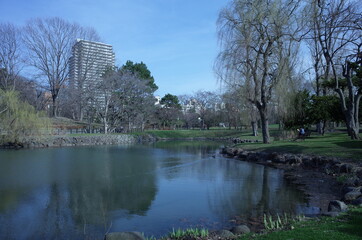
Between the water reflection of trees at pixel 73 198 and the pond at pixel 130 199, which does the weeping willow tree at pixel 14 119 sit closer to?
the pond at pixel 130 199

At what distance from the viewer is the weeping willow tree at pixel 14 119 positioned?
2377 cm

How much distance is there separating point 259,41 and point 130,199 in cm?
1388

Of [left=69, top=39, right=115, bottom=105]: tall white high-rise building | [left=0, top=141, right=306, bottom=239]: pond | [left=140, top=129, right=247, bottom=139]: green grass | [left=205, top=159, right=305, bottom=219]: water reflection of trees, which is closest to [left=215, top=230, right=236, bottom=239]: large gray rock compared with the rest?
[left=0, top=141, right=306, bottom=239]: pond

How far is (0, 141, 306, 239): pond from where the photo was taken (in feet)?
20.9

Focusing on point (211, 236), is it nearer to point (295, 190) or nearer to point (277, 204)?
point (277, 204)

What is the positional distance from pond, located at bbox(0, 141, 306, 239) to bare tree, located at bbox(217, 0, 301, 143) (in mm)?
7068

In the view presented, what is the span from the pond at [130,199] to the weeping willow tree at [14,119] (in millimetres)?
11563

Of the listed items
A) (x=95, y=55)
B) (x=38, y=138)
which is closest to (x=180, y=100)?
(x=95, y=55)

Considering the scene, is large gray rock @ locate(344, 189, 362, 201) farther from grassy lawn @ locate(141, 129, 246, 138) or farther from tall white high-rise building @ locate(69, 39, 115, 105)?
grassy lawn @ locate(141, 129, 246, 138)

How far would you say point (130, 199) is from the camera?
8.64m

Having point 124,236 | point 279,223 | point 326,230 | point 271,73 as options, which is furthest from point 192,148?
point 326,230

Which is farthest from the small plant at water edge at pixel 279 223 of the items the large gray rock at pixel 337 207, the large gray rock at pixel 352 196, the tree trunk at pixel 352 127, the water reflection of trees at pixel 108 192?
the tree trunk at pixel 352 127

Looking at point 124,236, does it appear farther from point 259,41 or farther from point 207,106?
point 207,106

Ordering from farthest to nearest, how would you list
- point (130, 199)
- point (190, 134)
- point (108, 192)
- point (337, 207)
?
1. point (190, 134)
2. point (108, 192)
3. point (130, 199)
4. point (337, 207)
